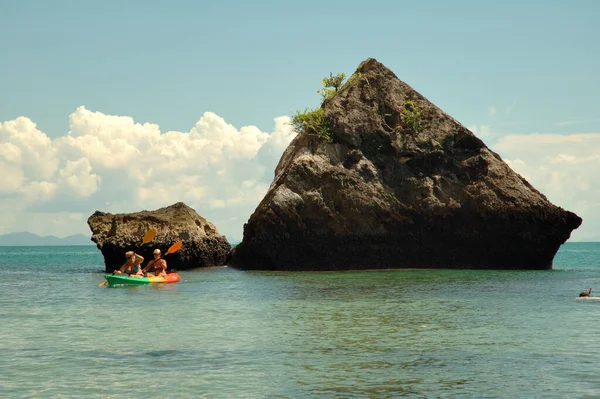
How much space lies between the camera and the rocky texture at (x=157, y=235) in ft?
170

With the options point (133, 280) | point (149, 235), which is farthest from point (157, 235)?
point (133, 280)

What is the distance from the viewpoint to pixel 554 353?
18.9 meters

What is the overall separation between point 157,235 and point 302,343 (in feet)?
110

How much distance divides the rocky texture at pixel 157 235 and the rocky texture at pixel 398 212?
4.39 m

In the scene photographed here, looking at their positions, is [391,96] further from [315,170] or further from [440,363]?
[440,363]

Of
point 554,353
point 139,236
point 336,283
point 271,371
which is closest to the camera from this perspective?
point 271,371

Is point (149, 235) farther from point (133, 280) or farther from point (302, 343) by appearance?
point (302, 343)

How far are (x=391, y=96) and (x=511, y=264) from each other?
48.4ft

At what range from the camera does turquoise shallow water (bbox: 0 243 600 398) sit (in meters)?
15.3

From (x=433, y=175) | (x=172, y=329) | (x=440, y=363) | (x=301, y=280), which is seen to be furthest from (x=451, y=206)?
(x=440, y=363)

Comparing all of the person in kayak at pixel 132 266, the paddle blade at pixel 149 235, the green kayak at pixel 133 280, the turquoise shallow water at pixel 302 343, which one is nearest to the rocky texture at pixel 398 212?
the paddle blade at pixel 149 235

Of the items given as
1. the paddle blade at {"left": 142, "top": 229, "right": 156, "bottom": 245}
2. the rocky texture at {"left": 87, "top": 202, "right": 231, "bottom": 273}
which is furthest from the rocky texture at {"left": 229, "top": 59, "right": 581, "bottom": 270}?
the paddle blade at {"left": 142, "top": 229, "right": 156, "bottom": 245}

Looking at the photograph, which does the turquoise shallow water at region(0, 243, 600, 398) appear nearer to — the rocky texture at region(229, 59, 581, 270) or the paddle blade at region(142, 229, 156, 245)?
the paddle blade at region(142, 229, 156, 245)

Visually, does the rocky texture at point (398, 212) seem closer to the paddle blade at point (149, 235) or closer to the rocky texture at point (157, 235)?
the rocky texture at point (157, 235)
